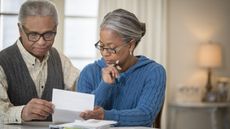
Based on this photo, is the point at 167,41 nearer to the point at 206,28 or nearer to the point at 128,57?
the point at 206,28

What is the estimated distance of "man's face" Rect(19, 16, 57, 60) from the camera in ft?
6.68

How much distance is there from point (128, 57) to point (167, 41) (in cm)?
325

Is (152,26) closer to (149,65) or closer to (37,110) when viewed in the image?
(149,65)

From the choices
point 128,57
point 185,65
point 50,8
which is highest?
point 50,8

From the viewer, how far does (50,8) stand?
2.09 metres

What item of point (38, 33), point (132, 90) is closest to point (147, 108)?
point (132, 90)

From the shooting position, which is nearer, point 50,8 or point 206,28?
point 50,8

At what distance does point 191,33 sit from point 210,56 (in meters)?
0.41

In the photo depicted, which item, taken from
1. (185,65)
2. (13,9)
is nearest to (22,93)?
(13,9)

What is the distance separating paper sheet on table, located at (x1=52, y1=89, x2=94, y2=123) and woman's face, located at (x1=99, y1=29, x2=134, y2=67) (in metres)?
0.29

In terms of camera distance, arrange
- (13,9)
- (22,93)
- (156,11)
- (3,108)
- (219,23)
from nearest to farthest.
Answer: (3,108) → (22,93) → (13,9) → (156,11) → (219,23)

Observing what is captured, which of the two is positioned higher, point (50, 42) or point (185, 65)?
point (50, 42)

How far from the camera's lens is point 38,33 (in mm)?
2041

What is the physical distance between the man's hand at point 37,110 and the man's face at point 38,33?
37 centimetres
